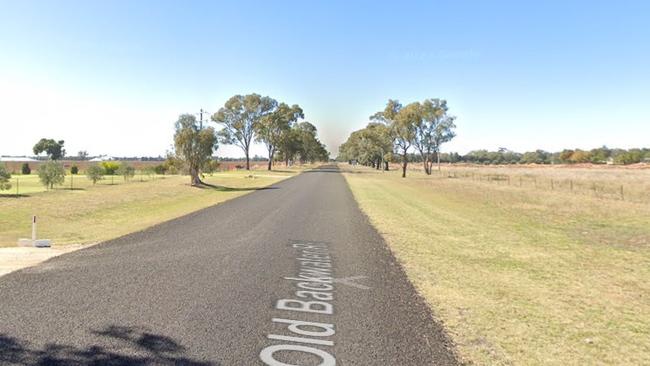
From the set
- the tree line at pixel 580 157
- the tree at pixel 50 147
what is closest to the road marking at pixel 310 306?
the tree line at pixel 580 157

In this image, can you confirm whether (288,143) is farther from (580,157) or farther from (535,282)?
(580,157)

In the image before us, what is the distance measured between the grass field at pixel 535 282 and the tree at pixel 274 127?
225 ft

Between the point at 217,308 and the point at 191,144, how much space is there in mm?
31646

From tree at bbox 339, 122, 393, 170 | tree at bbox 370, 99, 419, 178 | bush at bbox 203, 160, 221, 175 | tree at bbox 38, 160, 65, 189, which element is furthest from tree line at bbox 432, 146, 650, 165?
tree at bbox 38, 160, 65, 189

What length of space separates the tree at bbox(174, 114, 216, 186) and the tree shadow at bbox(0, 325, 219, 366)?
31707 mm

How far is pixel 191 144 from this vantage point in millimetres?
35406

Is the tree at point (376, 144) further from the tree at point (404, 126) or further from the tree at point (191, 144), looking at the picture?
the tree at point (191, 144)

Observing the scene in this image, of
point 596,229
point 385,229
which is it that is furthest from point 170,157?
point 596,229

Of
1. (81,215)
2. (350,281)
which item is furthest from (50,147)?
(350,281)

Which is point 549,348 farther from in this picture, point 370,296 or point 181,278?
point 181,278

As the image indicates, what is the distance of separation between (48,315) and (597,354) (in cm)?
702

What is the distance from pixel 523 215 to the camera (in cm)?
1845

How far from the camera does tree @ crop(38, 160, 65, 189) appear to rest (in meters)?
27.9

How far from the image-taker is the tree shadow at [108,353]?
13.8 ft
